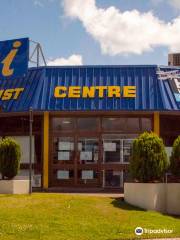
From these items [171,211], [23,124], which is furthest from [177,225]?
[23,124]

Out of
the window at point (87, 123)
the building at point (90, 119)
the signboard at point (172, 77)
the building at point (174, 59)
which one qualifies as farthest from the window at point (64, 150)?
the building at point (174, 59)

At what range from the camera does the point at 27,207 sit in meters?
16.6

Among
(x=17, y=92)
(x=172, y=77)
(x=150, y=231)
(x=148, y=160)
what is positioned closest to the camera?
(x=150, y=231)

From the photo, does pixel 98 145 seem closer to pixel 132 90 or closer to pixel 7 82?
pixel 132 90

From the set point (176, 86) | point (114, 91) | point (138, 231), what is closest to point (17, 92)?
point (114, 91)

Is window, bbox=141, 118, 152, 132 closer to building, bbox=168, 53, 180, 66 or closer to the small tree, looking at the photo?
the small tree

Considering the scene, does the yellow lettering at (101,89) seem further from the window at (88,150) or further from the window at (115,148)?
the window at (88,150)

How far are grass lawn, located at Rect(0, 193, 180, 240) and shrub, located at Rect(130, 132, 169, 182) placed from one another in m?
1.38

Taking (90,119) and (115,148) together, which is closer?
(115,148)

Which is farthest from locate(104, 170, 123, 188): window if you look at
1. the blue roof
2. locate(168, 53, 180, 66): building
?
locate(168, 53, 180, 66): building

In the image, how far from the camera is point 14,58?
1073 inches

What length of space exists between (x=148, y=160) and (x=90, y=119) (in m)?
7.60

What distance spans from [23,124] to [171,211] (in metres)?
11.0

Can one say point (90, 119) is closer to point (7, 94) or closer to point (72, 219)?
point (7, 94)
